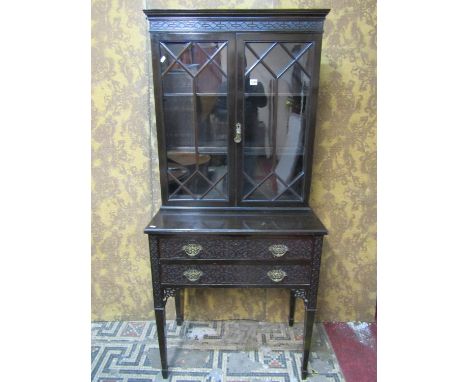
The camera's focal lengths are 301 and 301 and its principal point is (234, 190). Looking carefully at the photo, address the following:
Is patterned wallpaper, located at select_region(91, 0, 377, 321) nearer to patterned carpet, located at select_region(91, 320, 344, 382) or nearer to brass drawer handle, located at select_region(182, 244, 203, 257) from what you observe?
patterned carpet, located at select_region(91, 320, 344, 382)

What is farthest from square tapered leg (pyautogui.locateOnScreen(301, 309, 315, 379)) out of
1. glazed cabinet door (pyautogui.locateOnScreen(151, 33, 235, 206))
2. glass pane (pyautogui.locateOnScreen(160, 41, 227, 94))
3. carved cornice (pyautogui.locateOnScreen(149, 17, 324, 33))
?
carved cornice (pyautogui.locateOnScreen(149, 17, 324, 33))

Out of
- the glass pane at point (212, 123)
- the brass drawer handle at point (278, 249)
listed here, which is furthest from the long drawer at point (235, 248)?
the glass pane at point (212, 123)

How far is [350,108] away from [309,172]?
1.66 ft

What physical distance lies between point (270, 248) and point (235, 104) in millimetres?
744

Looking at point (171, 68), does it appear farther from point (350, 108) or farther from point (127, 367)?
point (127, 367)

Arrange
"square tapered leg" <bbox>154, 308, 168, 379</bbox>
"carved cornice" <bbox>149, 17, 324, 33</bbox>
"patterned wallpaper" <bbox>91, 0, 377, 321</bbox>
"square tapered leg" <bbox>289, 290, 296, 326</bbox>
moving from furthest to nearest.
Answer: "square tapered leg" <bbox>289, 290, 296, 326</bbox>
"patterned wallpaper" <bbox>91, 0, 377, 321</bbox>
"square tapered leg" <bbox>154, 308, 168, 379</bbox>
"carved cornice" <bbox>149, 17, 324, 33</bbox>

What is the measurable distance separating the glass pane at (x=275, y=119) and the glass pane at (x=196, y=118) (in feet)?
0.44

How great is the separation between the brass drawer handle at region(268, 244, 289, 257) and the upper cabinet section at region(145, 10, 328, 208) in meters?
0.28

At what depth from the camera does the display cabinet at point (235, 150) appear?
1.45 metres

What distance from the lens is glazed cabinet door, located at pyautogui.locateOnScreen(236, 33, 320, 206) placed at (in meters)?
1.49

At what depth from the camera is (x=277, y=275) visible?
4.86ft

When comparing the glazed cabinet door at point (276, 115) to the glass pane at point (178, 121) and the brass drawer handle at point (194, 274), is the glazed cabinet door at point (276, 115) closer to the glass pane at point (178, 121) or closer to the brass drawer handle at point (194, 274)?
the glass pane at point (178, 121)


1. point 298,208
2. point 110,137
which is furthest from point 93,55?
point 298,208

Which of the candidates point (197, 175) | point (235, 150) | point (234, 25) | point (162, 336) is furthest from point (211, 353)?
point (234, 25)
